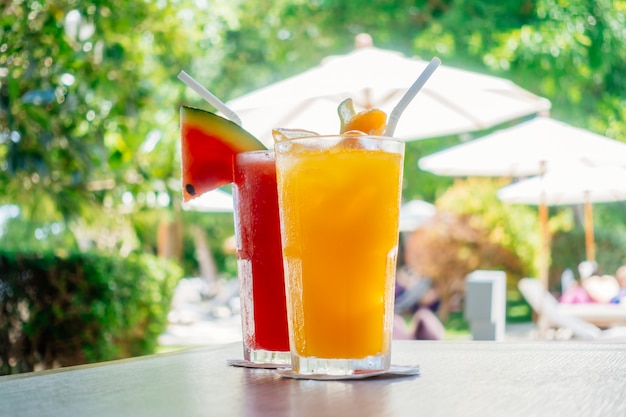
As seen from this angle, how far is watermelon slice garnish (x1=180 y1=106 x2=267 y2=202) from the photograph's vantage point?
119 cm

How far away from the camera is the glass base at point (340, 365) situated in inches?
38.9

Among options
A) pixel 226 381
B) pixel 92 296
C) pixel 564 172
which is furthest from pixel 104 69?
pixel 564 172

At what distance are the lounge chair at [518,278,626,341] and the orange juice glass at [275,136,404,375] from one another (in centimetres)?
604

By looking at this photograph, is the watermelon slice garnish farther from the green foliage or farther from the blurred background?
the green foliage

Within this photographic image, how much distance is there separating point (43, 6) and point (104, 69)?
1.52 feet

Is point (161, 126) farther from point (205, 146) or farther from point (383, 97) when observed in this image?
point (205, 146)

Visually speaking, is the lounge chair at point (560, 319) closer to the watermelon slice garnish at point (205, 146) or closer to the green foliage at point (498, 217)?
the watermelon slice garnish at point (205, 146)

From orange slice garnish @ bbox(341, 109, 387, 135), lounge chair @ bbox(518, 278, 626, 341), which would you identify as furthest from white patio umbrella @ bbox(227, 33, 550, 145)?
orange slice garnish @ bbox(341, 109, 387, 135)

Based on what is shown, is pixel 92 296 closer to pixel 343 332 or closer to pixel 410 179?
pixel 343 332

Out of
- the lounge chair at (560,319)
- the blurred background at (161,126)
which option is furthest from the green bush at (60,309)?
the lounge chair at (560,319)

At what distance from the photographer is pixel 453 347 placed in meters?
1.34

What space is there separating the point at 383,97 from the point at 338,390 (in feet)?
17.5

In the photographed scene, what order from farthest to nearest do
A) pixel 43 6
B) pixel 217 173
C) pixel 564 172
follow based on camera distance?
pixel 564 172
pixel 43 6
pixel 217 173

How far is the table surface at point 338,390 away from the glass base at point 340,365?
37 millimetres
